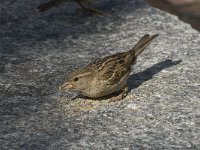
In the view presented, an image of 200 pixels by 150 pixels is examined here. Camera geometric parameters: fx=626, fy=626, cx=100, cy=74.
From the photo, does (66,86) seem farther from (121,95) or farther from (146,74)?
(146,74)

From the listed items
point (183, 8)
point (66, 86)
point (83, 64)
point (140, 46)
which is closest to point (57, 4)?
point (83, 64)

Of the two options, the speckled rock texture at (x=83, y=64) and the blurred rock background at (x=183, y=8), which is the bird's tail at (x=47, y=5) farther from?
the blurred rock background at (x=183, y=8)

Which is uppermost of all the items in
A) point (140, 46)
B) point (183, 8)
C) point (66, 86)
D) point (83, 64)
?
point (140, 46)

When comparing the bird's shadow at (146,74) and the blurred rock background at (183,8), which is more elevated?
the bird's shadow at (146,74)

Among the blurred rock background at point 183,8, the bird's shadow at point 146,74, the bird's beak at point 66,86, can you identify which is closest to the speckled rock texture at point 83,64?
the bird's shadow at point 146,74

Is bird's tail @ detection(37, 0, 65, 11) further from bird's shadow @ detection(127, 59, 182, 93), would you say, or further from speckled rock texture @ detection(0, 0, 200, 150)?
bird's shadow @ detection(127, 59, 182, 93)

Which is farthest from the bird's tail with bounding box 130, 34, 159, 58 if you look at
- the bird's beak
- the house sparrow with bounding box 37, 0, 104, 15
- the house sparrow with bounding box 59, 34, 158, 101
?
the house sparrow with bounding box 37, 0, 104, 15

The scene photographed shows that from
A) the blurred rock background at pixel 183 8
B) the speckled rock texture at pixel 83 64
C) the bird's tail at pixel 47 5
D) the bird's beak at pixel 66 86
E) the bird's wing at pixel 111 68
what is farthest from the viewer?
the blurred rock background at pixel 183 8
